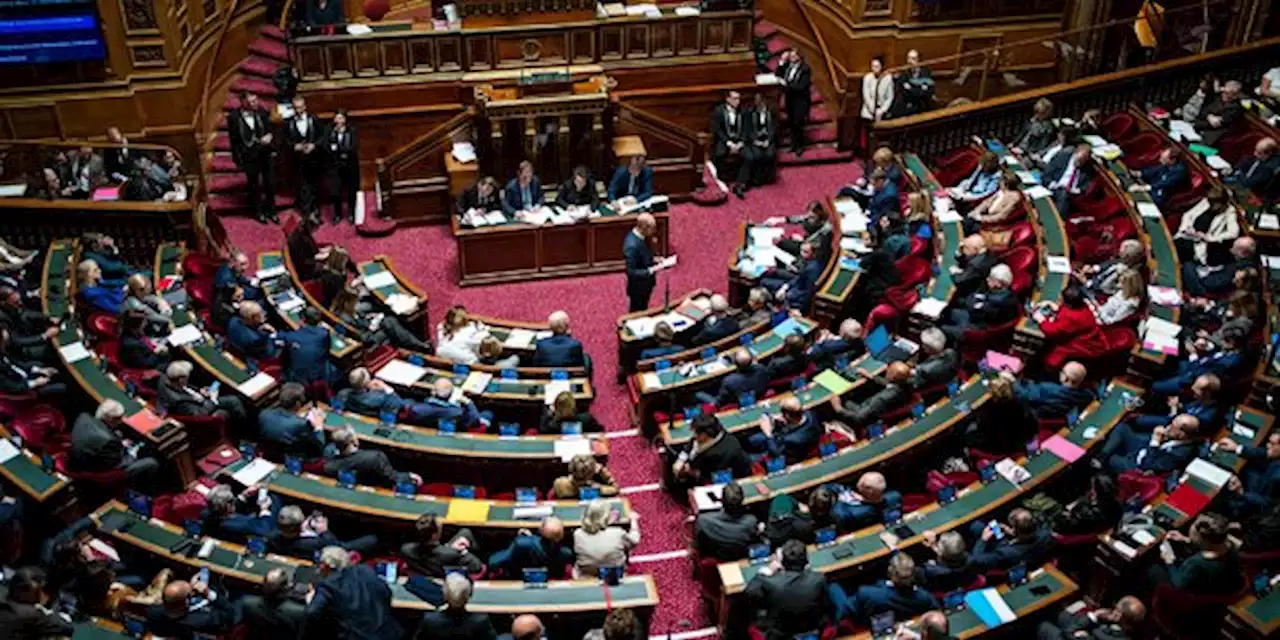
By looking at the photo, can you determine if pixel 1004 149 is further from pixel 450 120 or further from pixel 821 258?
pixel 450 120

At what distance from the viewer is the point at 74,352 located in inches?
415

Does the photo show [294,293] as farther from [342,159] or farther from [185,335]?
[342,159]

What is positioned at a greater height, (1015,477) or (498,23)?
(498,23)

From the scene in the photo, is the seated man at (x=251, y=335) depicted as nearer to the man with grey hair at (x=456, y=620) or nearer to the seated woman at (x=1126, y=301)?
the man with grey hair at (x=456, y=620)

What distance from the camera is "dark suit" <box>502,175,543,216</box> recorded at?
13766 mm

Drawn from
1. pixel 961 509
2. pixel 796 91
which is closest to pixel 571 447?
pixel 961 509

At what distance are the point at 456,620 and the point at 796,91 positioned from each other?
10.2m

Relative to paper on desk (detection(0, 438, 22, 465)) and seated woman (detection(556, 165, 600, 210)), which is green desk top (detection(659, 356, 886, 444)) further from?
paper on desk (detection(0, 438, 22, 465))

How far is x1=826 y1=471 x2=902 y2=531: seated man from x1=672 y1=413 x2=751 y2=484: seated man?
0.93 meters

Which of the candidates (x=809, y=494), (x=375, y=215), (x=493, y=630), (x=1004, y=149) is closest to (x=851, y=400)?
(x=809, y=494)

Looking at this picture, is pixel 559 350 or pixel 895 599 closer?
pixel 895 599

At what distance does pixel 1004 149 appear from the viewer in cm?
1425

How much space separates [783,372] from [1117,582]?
3.49m

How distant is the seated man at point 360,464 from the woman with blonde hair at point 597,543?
1.67m
